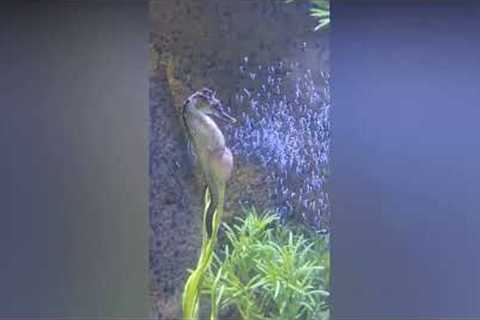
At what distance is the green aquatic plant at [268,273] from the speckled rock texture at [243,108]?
10 centimetres

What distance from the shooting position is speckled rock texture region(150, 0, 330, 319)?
3137 millimetres

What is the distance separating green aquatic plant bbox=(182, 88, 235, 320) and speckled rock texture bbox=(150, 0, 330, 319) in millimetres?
A: 37

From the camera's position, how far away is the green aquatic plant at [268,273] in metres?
3.09

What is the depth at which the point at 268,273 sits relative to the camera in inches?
122

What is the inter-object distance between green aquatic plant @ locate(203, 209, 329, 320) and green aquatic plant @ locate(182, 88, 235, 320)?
71 mm

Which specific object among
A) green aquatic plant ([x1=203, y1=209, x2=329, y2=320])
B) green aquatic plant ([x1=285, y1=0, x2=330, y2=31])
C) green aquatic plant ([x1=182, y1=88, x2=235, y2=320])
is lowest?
green aquatic plant ([x1=203, y1=209, x2=329, y2=320])

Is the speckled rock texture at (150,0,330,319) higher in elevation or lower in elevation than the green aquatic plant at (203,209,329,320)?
higher
